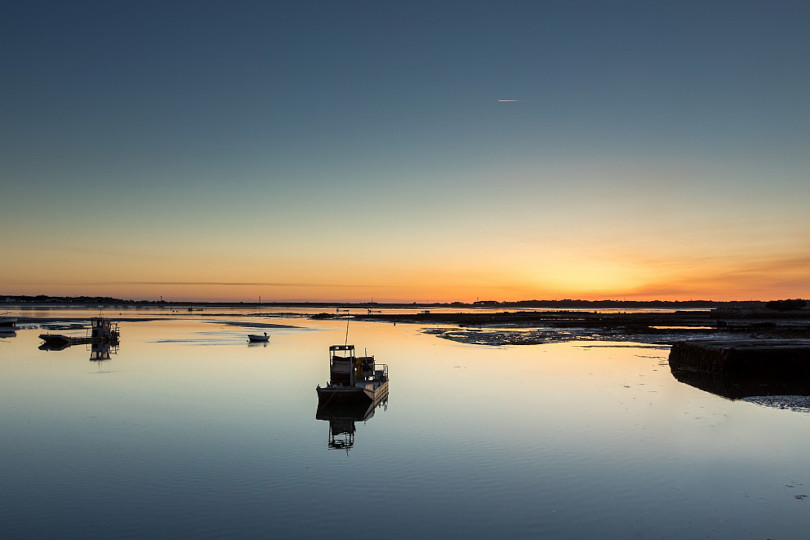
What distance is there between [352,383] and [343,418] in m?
3.46

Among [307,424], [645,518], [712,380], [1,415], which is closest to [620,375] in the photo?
[712,380]

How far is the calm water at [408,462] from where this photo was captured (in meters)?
14.2

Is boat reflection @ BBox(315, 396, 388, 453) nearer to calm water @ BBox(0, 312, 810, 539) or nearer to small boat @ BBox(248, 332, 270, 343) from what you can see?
calm water @ BBox(0, 312, 810, 539)

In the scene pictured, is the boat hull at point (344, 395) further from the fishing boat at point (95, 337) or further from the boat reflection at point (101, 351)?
the fishing boat at point (95, 337)

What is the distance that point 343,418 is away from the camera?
91.3 ft

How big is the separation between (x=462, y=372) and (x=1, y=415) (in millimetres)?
29872

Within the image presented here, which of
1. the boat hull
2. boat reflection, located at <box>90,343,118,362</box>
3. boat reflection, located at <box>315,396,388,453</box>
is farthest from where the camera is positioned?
boat reflection, located at <box>90,343,118,362</box>

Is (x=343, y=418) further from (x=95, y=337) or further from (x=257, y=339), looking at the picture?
(x=257, y=339)

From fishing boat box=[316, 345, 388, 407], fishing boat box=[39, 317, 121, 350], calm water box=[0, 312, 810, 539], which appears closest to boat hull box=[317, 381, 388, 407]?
fishing boat box=[316, 345, 388, 407]

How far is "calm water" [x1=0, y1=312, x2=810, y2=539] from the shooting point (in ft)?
46.5

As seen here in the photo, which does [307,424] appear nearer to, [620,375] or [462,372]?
[462,372]

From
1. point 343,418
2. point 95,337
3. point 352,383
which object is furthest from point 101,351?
point 343,418

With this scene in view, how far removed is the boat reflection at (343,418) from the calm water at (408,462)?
0.46 meters

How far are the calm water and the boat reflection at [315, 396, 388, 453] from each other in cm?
46
